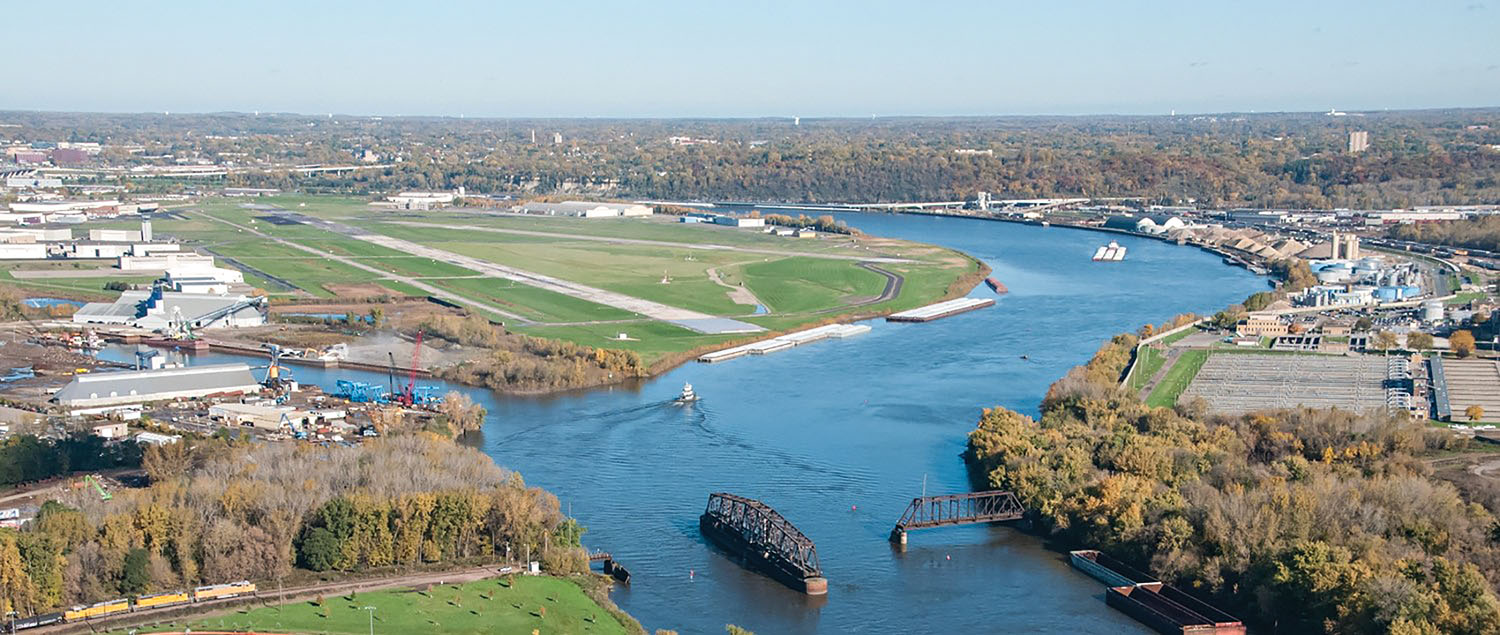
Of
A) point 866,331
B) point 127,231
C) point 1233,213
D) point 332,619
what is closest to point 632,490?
point 332,619

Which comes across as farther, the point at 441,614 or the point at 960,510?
the point at 960,510

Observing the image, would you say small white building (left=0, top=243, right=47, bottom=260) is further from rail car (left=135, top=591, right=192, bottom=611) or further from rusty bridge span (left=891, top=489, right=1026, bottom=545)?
rusty bridge span (left=891, top=489, right=1026, bottom=545)

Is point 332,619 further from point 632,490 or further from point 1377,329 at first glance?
point 1377,329

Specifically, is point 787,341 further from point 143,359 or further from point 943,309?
point 143,359

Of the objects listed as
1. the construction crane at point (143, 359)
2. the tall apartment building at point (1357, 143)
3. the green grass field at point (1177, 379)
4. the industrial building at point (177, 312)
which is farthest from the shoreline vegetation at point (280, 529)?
the tall apartment building at point (1357, 143)

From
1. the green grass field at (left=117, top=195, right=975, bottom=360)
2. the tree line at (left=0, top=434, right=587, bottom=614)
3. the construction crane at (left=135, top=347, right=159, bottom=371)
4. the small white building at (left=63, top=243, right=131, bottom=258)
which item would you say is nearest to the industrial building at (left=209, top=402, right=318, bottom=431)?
the construction crane at (left=135, top=347, right=159, bottom=371)

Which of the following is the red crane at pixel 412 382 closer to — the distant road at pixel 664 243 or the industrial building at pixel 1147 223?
the distant road at pixel 664 243

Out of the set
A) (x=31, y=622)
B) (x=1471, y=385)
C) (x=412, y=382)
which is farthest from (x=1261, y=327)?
(x=31, y=622)
